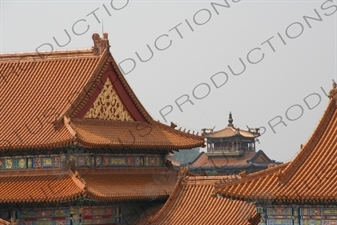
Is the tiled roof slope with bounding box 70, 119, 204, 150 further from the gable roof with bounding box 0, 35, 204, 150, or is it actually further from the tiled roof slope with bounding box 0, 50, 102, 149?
the tiled roof slope with bounding box 0, 50, 102, 149

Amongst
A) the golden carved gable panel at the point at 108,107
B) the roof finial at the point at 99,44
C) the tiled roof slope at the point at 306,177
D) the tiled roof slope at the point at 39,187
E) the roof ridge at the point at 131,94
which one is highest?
the roof finial at the point at 99,44

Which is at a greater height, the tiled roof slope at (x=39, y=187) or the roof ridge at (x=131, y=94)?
the roof ridge at (x=131, y=94)

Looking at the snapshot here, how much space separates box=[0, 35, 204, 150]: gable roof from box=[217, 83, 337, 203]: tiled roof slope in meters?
6.76

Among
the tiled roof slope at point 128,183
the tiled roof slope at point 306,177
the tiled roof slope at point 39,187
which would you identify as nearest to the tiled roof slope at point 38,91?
the tiled roof slope at point 39,187

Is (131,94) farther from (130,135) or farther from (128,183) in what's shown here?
(128,183)

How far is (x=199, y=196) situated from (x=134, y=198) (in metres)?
2.24

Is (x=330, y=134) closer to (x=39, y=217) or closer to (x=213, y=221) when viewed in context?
(x=213, y=221)

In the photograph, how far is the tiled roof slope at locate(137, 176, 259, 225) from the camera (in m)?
35.7

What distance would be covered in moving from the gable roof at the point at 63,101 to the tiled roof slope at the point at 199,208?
2507 millimetres

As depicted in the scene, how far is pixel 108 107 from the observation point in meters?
39.2

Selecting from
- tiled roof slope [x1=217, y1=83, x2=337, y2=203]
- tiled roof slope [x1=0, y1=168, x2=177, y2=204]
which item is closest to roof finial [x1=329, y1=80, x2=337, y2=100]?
tiled roof slope [x1=217, y1=83, x2=337, y2=203]

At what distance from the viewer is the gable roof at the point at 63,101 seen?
37.5 metres

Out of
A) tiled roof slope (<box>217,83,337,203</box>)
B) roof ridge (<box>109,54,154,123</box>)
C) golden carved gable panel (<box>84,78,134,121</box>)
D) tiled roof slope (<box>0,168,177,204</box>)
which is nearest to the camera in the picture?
tiled roof slope (<box>217,83,337,203</box>)

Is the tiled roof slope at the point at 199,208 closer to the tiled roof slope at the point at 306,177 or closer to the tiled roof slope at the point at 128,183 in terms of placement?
the tiled roof slope at the point at 128,183
